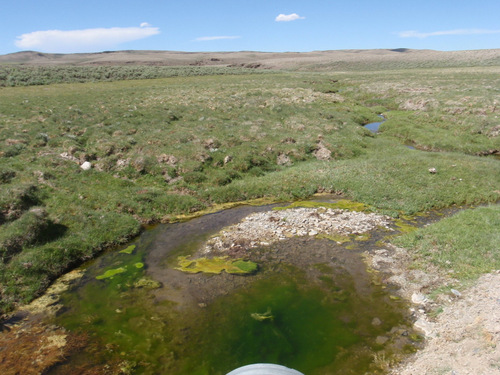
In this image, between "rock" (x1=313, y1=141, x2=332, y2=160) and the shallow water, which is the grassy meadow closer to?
"rock" (x1=313, y1=141, x2=332, y2=160)

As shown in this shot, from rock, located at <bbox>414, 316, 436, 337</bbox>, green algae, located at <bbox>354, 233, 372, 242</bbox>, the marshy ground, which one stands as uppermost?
the marshy ground

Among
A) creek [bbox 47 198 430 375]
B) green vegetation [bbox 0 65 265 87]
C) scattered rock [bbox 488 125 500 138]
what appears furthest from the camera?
green vegetation [bbox 0 65 265 87]

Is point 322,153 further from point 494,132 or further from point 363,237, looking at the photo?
point 494,132

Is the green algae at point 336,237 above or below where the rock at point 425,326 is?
above

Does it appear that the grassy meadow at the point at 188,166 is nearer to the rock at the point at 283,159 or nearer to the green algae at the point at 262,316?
the rock at the point at 283,159

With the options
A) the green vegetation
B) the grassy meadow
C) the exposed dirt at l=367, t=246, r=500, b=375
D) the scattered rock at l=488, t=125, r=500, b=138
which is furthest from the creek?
the green vegetation

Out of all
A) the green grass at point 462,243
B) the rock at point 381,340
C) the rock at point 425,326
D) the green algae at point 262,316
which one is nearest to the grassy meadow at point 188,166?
the green grass at point 462,243
